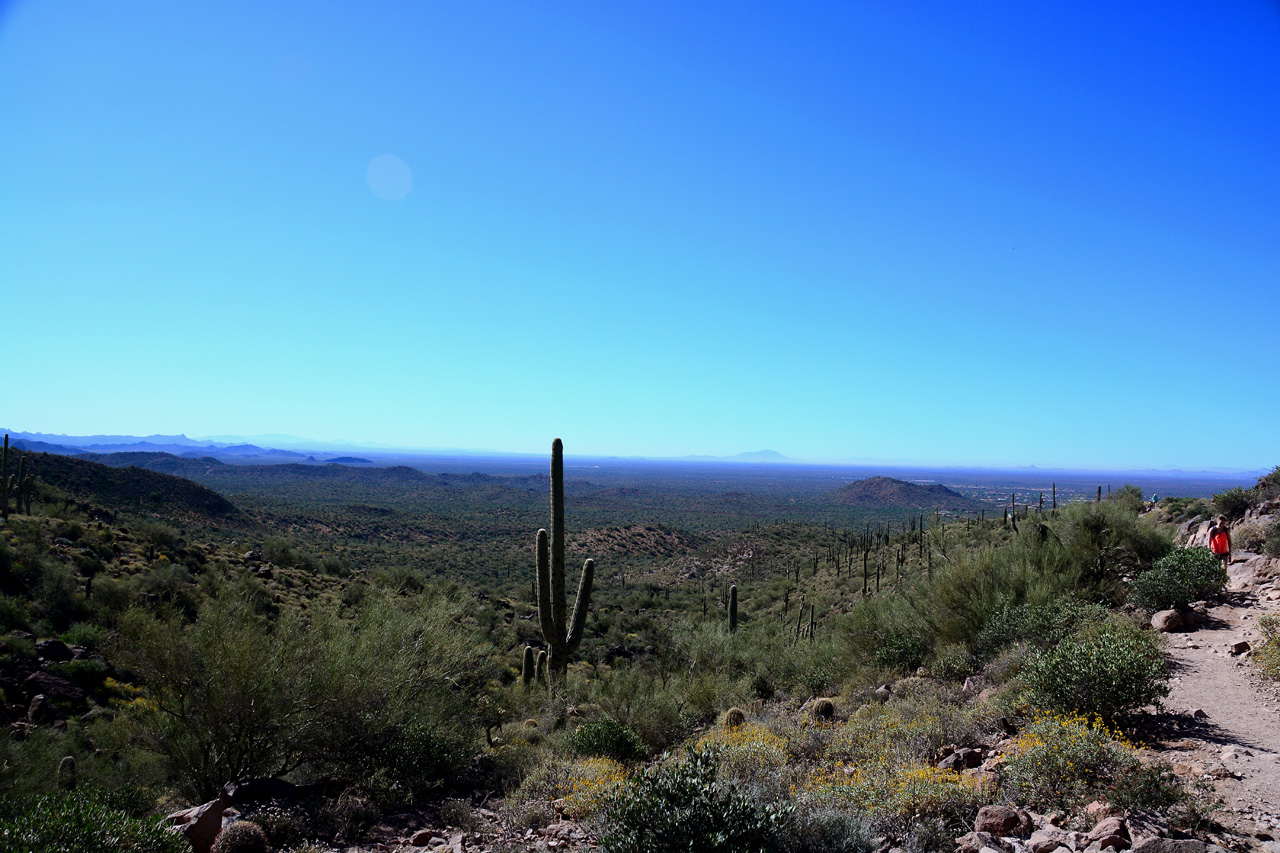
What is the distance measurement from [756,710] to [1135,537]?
8.93 meters

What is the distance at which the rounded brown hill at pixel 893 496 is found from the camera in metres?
132

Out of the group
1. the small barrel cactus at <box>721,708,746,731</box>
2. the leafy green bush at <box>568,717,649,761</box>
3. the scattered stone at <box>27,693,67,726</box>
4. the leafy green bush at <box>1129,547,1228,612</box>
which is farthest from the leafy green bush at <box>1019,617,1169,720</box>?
the scattered stone at <box>27,693,67,726</box>

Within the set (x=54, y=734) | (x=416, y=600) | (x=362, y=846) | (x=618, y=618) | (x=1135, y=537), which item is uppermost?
(x=1135, y=537)

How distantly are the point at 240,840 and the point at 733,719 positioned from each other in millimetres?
7352

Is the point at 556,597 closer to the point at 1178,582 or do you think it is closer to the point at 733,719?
the point at 733,719

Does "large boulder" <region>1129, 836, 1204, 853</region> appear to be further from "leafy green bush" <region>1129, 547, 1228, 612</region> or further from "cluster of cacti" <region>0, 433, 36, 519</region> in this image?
"cluster of cacti" <region>0, 433, 36, 519</region>

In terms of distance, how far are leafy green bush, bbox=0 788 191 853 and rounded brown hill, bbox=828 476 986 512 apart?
428 ft

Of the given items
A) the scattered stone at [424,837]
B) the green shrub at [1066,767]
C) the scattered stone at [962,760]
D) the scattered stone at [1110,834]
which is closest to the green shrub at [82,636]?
the scattered stone at [424,837]

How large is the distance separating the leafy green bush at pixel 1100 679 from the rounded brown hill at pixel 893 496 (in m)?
125

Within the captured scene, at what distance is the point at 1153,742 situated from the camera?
6.20 metres

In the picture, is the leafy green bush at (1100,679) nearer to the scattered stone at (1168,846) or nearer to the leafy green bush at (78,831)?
the scattered stone at (1168,846)

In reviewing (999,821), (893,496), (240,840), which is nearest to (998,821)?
(999,821)

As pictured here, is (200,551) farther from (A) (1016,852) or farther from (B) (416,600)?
(A) (1016,852)

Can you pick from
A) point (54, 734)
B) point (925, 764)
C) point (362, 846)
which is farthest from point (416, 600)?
point (925, 764)
